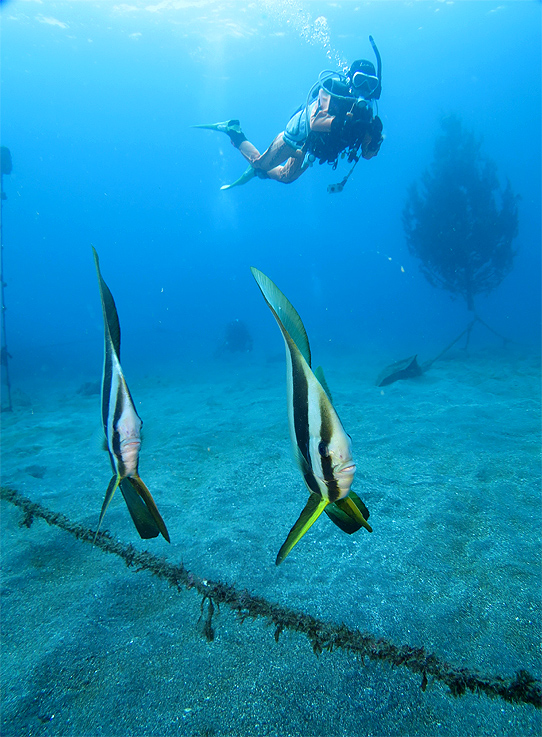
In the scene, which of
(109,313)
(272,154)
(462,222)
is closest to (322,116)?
(272,154)

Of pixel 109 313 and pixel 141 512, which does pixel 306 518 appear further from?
pixel 109 313

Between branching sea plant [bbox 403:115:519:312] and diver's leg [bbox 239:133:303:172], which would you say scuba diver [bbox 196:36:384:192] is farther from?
branching sea plant [bbox 403:115:519:312]

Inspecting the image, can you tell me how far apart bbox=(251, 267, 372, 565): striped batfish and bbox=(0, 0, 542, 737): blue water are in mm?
1564

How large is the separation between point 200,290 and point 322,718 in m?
122

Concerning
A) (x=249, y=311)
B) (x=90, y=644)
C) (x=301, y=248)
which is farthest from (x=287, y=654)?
(x=301, y=248)

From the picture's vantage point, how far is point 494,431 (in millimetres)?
5297

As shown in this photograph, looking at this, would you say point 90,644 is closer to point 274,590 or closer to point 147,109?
point 274,590

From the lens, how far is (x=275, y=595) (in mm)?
2436

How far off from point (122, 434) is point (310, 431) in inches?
28.7

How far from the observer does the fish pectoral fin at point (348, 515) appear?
1.06m

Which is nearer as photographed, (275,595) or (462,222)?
(275,595)

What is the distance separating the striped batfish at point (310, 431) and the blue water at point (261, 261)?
1.56m

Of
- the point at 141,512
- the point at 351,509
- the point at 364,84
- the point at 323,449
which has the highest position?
the point at 364,84

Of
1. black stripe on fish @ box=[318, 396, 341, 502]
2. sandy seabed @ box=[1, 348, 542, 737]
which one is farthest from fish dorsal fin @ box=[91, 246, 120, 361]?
A: sandy seabed @ box=[1, 348, 542, 737]
